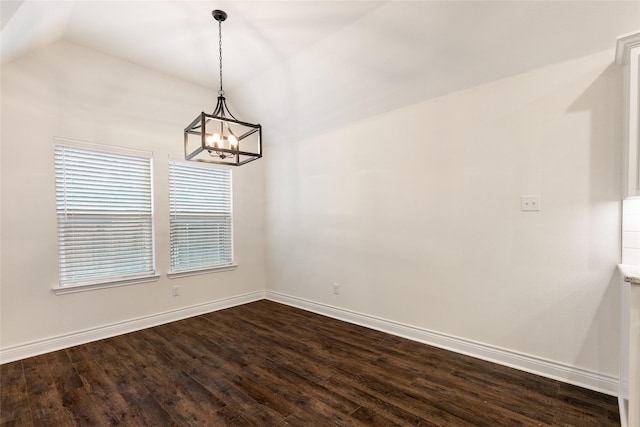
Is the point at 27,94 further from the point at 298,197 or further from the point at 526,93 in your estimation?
the point at 526,93

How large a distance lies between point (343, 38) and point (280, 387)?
3.13 metres

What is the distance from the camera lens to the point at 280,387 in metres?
2.34

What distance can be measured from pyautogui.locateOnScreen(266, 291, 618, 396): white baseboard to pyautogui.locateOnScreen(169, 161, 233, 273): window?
5.87 ft

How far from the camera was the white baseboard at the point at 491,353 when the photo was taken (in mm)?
2246

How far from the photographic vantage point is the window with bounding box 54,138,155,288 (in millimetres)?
3141

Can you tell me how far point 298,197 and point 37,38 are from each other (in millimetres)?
3099

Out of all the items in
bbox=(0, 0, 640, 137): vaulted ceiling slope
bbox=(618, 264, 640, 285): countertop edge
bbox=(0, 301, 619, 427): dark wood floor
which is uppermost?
bbox=(0, 0, 640, 137): vaulted ceiling slope

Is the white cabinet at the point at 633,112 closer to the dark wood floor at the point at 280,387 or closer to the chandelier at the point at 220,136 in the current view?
the dark wood floor at the point at 280,387

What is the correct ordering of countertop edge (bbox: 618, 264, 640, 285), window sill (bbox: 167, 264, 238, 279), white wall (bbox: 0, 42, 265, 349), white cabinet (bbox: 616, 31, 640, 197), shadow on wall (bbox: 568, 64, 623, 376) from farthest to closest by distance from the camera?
1. window sill (bbox: 167, 264, 238, 279)
2. white wall (bbox: 0, 42, 265, 349)
3. shadow on wall (bbox: 568, 64, 623, 376)
4. white cabinet (bbox: 616, 31, 640, 197)
5. countertop edge (bbox: 618, 264, 640, 285)

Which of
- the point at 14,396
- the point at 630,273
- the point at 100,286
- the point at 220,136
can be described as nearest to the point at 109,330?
the point at 100,286

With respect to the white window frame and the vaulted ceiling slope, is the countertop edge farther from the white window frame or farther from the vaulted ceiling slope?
the white window frame

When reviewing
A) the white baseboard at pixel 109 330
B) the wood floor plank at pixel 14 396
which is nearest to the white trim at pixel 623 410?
the wood floor plank at pixel 14 396

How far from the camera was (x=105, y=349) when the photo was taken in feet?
10.0

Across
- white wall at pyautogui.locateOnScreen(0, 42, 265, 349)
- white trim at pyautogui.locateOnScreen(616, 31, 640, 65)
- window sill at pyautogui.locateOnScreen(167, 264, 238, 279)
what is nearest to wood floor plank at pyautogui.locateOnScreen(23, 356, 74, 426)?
white wall at pyautogui.locateOnScreen(0, 42, 265, 349)
